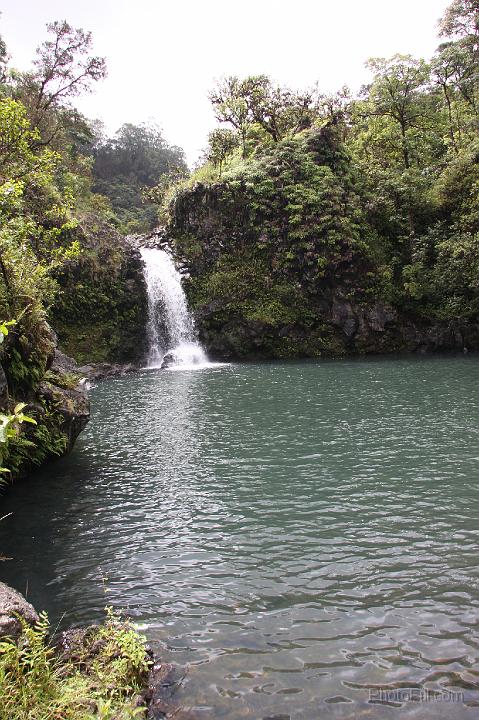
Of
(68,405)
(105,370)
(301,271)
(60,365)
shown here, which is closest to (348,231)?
(301,271)

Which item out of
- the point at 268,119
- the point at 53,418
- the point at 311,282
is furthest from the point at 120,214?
the point at 53,418

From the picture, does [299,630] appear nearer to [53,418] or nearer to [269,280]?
[53,418]

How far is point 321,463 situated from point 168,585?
553cm

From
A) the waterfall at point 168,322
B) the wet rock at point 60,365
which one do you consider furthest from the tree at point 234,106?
the wet rock at point 60,365

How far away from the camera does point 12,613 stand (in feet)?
15.7

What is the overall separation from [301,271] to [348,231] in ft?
14.1

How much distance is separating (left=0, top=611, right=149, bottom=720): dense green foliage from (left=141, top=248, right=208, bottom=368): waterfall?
2814 centimetres

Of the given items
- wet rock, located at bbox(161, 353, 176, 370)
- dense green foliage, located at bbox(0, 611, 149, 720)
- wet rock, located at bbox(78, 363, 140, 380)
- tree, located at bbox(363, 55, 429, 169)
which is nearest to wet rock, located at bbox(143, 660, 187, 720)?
dense green foliage, located at bbox(0, 611, 149, 720)

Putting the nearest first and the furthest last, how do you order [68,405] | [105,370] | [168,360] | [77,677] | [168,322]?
[77,677] → [68,405] → [105,370] → [168,360] → [168,322]

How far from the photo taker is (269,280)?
35469 millimetres

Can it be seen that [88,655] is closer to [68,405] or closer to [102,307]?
[68,405]

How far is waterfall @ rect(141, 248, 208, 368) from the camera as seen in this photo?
34062 millimetres

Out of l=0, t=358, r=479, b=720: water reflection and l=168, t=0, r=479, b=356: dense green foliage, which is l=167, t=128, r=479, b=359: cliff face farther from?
l=0, t=358, r=479, b=720: water reflection

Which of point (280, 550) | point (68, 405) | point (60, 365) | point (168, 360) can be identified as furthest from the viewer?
point (168, 360)
